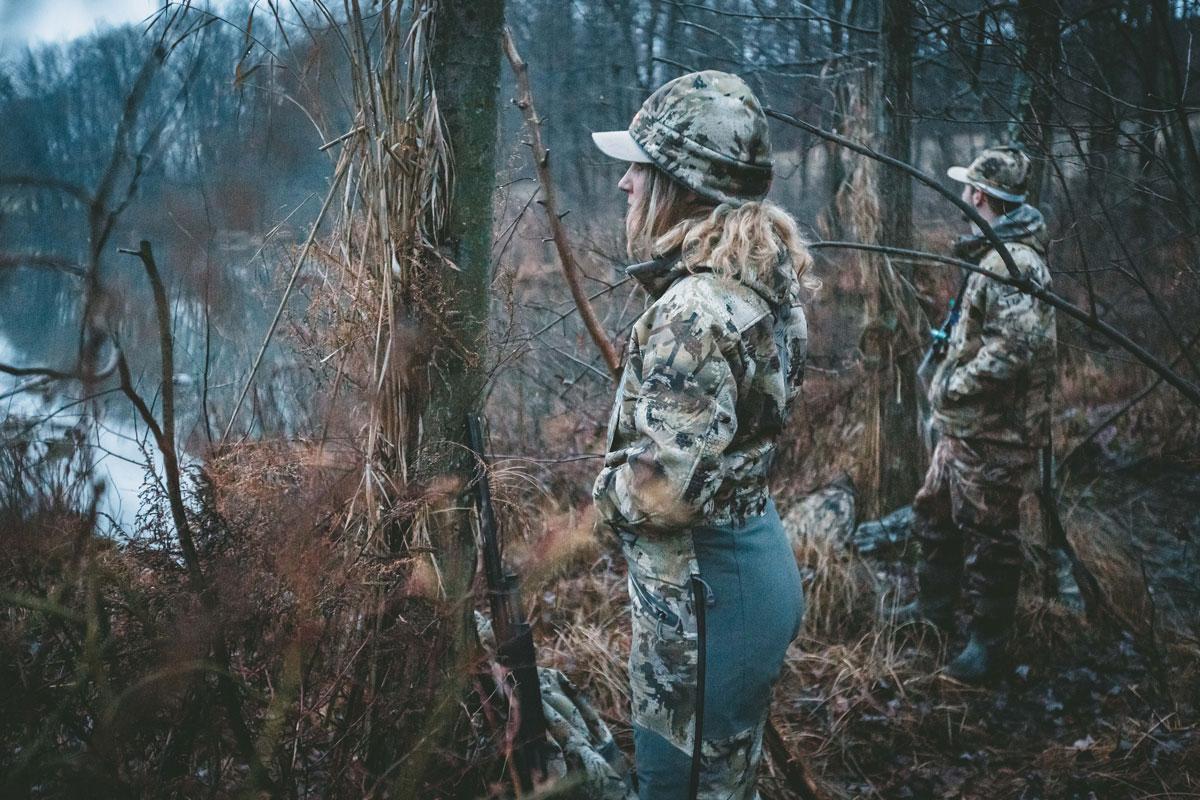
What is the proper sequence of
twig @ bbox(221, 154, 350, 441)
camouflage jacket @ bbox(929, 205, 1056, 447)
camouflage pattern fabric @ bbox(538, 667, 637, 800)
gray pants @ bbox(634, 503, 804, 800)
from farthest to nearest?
camouflage jacket @ bbox(929, 205, 1056, 447) < camouflage pattern fabric @ bbox(538, 667, 637, 800) < twig @ bbox(221, 154, 350, 441) < gray pants @ bbox(634, 503, 804, 800)

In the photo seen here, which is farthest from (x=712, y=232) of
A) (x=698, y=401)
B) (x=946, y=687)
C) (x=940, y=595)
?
(x=940, y=595)

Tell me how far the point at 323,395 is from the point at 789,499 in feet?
12.3

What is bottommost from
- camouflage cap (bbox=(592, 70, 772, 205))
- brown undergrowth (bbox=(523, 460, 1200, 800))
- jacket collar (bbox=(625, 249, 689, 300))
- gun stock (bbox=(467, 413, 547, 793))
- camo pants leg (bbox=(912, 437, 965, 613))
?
brown undergrowth (bbox=(523, 460, 1200, 800))

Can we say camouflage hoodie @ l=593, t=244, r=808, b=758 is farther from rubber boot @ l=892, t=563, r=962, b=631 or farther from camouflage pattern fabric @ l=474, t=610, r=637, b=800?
rubber boot @ l=892, t=563, r=962, b=631

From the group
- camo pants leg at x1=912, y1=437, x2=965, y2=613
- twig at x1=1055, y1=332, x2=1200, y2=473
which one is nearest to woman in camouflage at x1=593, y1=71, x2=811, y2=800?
camo pants leg at x1=912, y1=437, x2=965, y2=613

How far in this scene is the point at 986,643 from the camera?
414 centimetres

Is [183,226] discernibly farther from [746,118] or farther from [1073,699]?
[1073,699]

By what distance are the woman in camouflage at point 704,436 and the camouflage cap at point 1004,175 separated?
2.53 meters

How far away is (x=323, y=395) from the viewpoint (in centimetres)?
248

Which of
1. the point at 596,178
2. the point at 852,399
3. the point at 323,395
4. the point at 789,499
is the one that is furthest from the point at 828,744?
the point at 596,178

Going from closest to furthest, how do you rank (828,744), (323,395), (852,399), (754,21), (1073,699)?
(323,395)
(828,744)
(1073,699)
(852,399)
(754,21)

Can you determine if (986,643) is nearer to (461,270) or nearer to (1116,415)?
(1116,415)

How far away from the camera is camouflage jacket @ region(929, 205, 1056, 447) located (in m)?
3.99

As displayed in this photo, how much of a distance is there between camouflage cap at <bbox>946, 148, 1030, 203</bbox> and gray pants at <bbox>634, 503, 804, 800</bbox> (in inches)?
111
